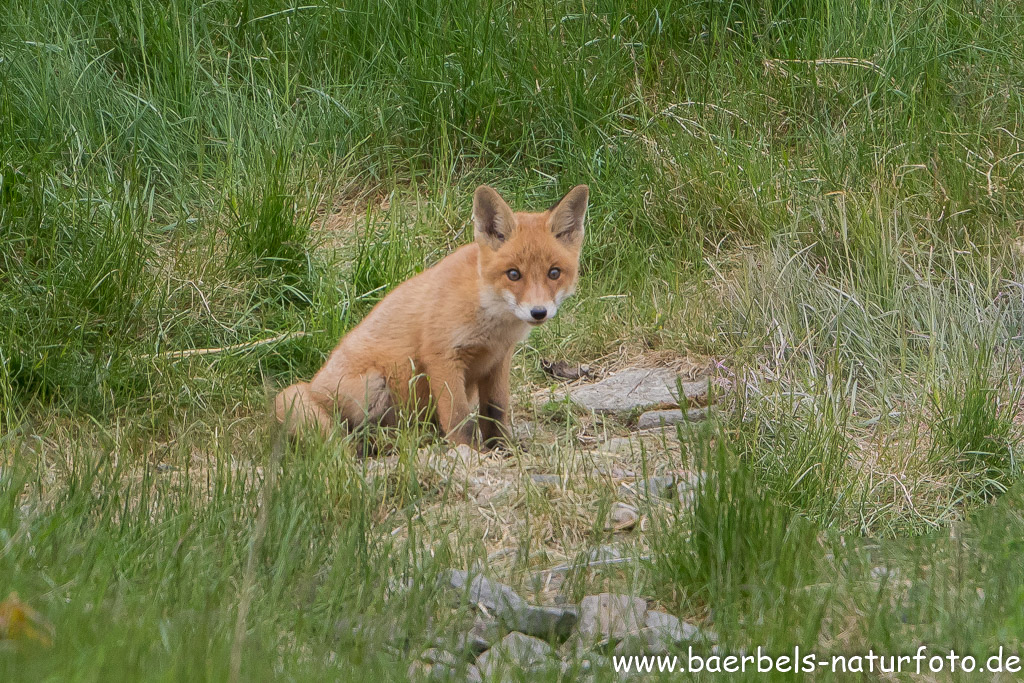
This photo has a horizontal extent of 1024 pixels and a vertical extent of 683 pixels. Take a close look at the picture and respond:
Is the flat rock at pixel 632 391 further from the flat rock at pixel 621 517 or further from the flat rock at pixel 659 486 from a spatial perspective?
the flat rock at pixel 621 517

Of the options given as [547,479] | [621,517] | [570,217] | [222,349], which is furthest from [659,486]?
[222,349]

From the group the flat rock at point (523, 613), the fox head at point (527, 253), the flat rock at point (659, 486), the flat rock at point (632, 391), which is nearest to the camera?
the flat rock at point (523, 613)

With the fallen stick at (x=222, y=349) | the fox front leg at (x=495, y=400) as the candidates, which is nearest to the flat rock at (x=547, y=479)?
the fox front leg at (x=495, y=400)

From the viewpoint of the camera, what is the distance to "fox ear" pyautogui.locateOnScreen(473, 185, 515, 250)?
461 cm

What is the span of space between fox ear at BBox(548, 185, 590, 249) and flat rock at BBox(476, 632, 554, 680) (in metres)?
2.30

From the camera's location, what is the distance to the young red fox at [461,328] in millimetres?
4492

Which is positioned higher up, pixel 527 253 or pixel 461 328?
pixel 527 253

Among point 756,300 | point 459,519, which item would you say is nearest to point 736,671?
point 459,519

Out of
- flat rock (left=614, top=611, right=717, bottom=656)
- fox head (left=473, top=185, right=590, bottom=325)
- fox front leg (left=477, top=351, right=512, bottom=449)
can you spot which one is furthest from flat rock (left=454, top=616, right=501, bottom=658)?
fox front leg (left=477, top=351, right=512, bottom=449)

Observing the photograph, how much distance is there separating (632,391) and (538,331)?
3.06 ft

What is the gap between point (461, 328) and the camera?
4566 millimetres

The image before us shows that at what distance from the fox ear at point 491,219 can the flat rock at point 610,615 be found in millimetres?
2007

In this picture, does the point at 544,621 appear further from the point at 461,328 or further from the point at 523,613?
the point at 461,328

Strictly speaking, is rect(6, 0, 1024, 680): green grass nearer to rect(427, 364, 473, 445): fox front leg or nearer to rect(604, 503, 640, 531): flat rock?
rect(604, 503, 640, 531): flat rock
